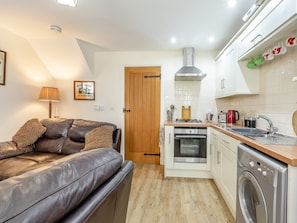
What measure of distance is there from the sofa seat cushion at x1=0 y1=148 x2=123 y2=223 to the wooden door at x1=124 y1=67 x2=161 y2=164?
311cm

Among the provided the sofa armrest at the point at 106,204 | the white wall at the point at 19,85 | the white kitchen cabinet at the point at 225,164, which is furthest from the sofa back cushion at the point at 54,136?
the white kitchen cabinet at the point at 225,164

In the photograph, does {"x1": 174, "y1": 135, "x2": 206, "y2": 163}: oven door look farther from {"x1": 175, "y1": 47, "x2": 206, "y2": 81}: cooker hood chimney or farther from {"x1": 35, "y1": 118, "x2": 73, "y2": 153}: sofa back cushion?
{"x1": 35, "y1": 118, "x2": 73, "y2": 153}: sofa back cushion

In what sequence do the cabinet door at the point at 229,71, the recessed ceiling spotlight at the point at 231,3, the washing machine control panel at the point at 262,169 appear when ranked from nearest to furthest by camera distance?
1. the washing machine control panel at the point at 262,169
2. the recessed ceiling spotlight at the point at 231,3
3. the cabinet door at the point at 229,71

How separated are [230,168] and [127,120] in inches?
95.3

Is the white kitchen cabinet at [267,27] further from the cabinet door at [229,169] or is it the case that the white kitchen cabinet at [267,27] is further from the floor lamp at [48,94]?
the floor lamp at [48,94]

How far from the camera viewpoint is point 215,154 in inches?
111

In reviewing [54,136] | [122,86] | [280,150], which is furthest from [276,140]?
[122,86]

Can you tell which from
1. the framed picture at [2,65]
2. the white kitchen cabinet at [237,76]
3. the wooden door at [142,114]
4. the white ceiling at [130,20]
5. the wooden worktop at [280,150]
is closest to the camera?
the wooden worktop at [280,150]

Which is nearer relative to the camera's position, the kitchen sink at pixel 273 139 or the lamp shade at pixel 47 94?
the kitchen sink at pixel 273 139

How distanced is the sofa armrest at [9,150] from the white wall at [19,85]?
58 centimetres

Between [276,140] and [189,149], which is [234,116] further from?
[276,140]

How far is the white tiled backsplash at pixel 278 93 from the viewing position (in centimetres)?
187

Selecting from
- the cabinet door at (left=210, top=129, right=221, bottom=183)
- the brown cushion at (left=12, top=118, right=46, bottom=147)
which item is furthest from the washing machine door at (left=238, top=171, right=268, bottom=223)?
the brown cushion at (left=12, top=118, right=46, bottom=147)

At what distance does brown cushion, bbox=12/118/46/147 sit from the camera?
274cm
